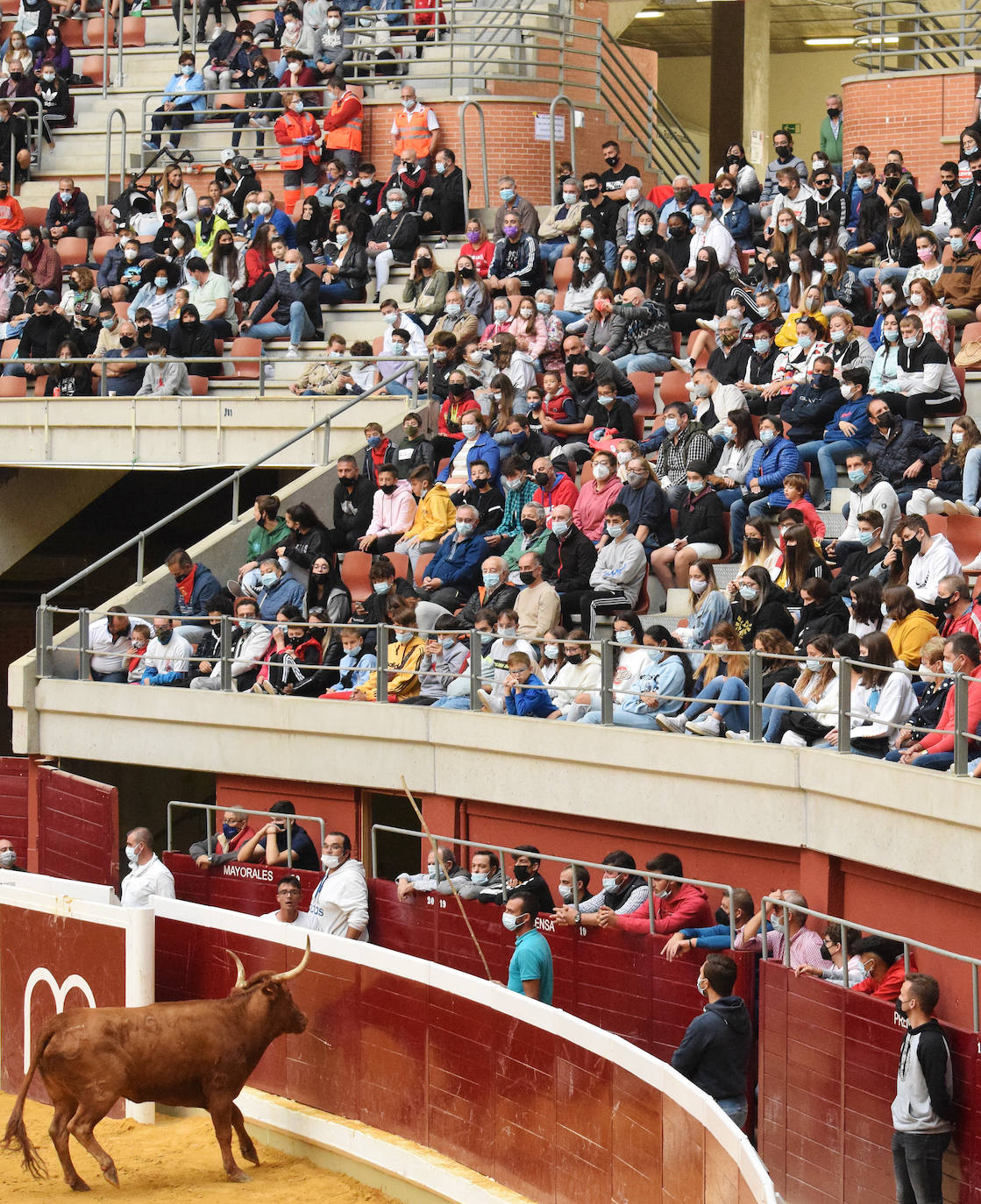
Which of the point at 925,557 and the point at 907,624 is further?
the point at 925,557

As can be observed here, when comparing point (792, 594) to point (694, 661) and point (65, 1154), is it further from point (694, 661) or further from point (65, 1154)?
point (65, 1154)

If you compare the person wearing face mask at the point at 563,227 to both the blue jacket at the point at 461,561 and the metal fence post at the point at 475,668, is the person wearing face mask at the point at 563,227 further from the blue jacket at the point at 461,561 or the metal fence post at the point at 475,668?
the metal fence post at the point at 475,668

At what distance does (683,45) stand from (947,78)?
14.5m

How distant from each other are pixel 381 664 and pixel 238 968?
4.18 metres

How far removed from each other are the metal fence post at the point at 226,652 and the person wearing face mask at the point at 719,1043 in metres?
7.68

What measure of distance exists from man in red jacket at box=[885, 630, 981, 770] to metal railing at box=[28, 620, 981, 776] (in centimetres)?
5

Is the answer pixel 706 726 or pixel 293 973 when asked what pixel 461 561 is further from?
pixel 293 973

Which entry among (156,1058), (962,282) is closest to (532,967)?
(156,1058)

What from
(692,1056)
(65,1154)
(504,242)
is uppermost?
(504,242)

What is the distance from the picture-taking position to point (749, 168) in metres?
21.8

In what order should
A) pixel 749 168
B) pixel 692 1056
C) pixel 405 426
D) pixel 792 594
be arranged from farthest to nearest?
pixel 749 168, pixel 405 426, pixel 792 594, pixel 692 1056

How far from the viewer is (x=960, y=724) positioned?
12.2 meters

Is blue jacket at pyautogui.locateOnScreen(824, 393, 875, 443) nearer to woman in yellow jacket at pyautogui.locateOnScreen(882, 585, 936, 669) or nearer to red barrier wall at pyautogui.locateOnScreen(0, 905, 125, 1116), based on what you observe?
woman in yellow jacket at pyautogui.locateOnScreen(882, 585, 936, 669)

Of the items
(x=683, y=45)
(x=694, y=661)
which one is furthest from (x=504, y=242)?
(x=683, y=45)
